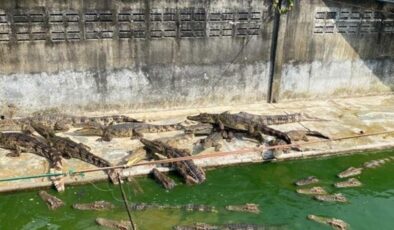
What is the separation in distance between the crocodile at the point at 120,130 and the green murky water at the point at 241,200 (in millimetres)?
1797

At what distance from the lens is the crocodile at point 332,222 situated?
8.16 m

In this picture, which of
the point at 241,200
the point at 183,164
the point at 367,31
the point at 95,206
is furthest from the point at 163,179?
the point at 367,31

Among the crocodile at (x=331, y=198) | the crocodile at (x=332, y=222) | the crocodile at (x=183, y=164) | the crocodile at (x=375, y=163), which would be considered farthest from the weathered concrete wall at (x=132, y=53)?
the crocodile at (x=332, y=222)

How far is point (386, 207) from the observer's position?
901 centimetres

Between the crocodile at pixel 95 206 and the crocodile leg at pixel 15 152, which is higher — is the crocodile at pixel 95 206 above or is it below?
below

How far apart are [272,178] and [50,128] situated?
558 cm

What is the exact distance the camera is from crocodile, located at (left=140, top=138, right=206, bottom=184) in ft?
30.9

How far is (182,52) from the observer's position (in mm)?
12289

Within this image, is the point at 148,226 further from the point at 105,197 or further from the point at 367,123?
the point at 367,123

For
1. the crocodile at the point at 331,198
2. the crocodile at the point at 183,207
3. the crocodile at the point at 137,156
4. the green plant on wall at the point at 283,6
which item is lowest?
the crocodile at the point at 183,207

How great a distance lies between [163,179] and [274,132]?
3.29m

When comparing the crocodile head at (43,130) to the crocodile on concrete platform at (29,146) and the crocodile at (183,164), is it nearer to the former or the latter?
the crocodile on concrete platform at (29,146)

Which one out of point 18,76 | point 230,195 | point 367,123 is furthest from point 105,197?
point 367,123

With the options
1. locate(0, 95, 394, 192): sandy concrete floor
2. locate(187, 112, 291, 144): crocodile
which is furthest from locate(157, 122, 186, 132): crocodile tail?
locate(187, 112, 291, 144): crocodile
